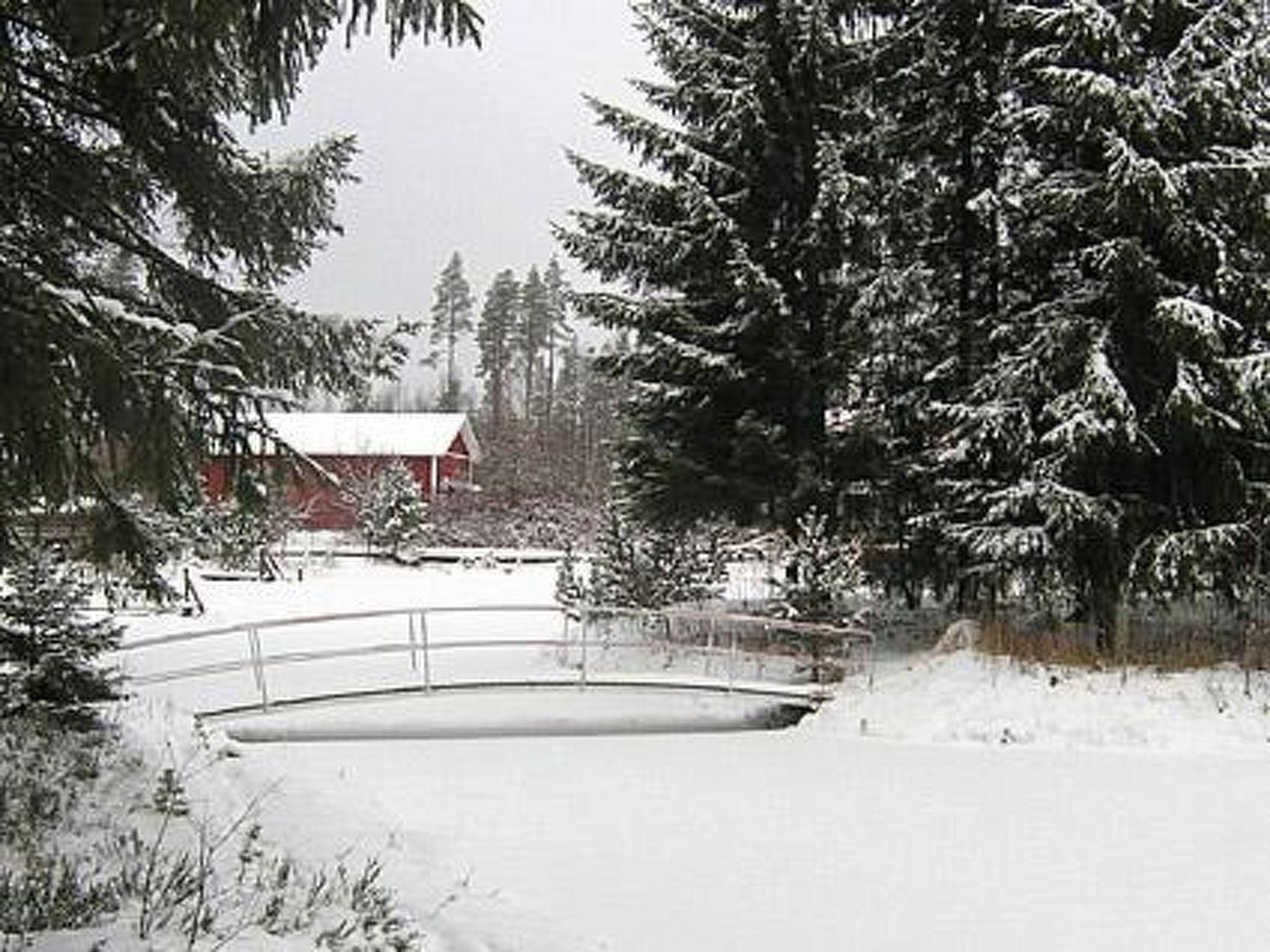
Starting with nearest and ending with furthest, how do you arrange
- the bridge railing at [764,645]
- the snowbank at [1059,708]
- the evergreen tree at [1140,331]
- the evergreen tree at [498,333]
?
the snowbank at [1059,708]
the evergreen tree at [1140,331]
the bridge railing at [764,645]
the evergreen tree at [498,333]

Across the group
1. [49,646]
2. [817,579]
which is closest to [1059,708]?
[817,579]

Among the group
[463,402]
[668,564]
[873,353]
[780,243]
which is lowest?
[668,564]

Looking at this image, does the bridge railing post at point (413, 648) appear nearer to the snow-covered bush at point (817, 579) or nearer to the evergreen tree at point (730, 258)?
the evergreen tree at point (730, 258)

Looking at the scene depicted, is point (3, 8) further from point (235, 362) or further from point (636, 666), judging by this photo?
point (636, 666)

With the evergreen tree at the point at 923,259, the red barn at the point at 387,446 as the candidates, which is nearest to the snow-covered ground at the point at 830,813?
the evergreen tree at the point at 923,259

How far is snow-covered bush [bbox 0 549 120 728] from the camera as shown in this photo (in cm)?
821

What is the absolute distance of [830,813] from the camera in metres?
9.60

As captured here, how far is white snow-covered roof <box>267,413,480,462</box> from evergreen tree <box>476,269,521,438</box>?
21.6 m

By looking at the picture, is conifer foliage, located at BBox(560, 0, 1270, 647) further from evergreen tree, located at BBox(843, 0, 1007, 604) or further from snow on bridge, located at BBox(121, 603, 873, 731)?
snow on bridge, located at BBox(121, 603, 873, 731)

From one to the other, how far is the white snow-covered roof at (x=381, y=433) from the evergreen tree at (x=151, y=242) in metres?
40.9

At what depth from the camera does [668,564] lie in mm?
18125

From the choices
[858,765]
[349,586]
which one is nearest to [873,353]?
[858,765]

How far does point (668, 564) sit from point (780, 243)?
5.00 metres

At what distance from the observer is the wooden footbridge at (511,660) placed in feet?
43.6
